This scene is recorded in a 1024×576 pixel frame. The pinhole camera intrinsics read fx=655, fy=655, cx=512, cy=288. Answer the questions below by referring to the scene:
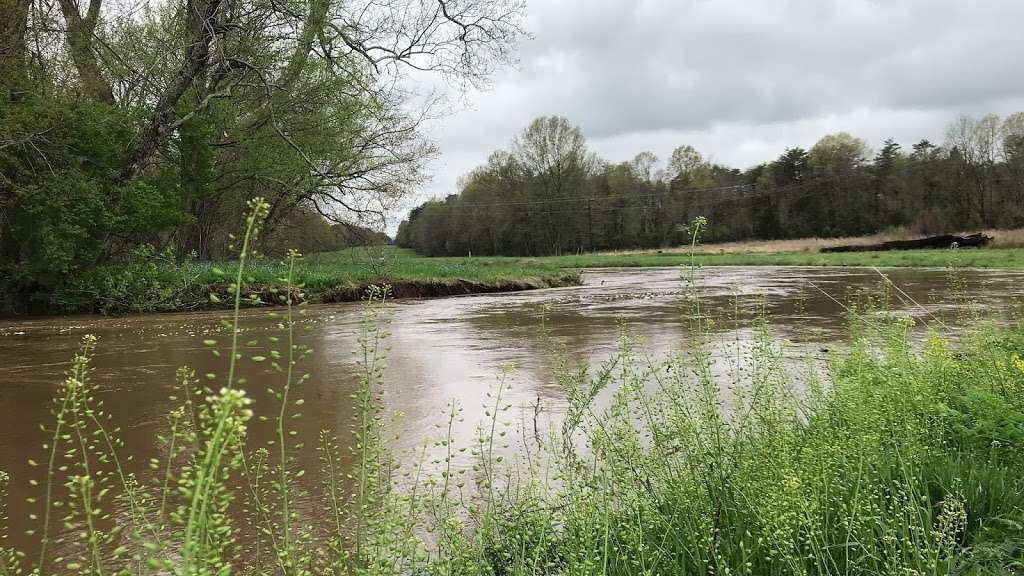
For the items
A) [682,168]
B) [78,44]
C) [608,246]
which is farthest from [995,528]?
[682,168]

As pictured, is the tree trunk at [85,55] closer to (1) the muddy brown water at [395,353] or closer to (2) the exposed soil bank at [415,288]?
(2) the exposed soil bank at [415,288]

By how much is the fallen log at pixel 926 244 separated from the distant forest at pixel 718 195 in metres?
12.2

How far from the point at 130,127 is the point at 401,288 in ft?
27.4

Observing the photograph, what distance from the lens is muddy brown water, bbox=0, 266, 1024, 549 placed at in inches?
202

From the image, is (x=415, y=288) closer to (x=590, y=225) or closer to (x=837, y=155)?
(x=590, y=225)

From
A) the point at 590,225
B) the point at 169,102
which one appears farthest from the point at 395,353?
the point at 590,225

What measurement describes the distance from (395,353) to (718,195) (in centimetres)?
6790

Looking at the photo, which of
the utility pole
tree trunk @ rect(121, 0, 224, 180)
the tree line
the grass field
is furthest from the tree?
tree trunk @ rect(121, 0, 224, 180)

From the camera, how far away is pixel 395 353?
9.24 meters

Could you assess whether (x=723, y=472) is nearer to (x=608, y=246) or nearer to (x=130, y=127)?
(x=130, y=127)

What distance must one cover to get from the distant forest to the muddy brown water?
42.7 meters

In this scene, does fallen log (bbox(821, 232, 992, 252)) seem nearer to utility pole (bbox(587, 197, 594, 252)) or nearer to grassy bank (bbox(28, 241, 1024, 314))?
grassy bank (bbox(28, 241, 1024, 314))

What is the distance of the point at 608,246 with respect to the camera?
7381 cm

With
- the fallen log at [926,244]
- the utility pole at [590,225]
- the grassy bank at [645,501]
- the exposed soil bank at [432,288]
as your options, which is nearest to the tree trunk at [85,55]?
the exposed soil bank at [432,288]
